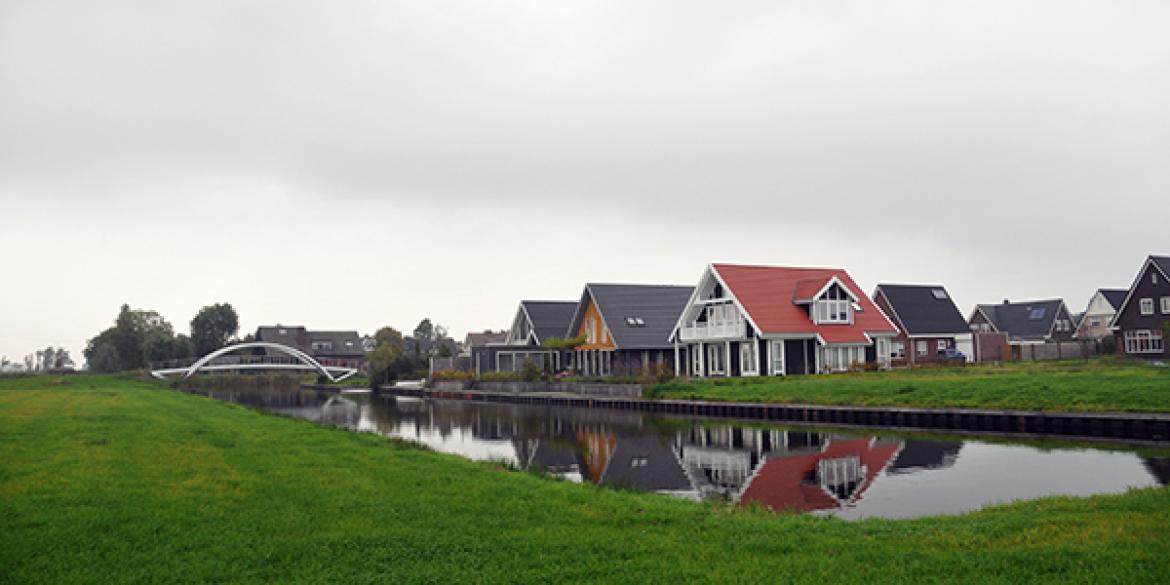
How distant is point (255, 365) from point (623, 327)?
54295 mm

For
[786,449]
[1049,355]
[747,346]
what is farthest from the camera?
[1049,355]

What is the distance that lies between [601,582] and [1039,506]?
23.2ft

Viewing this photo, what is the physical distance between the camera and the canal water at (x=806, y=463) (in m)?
16.0

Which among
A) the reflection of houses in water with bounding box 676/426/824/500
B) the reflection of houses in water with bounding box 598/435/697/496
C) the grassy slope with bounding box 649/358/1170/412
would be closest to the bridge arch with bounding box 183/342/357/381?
the grassy slope with bounding box 649/358/1170/412

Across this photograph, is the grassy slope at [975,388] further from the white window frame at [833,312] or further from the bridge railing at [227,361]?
the bridge railing at [227,361]

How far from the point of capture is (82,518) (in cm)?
1041

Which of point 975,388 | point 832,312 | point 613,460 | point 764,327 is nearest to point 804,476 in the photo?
point 613,460

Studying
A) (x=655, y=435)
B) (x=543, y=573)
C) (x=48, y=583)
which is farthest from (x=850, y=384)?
(x=48, y=583)

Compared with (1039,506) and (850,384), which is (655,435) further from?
(1039,506)

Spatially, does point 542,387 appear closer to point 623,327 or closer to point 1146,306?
point 623,327

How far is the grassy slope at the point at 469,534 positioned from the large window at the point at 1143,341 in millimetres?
44446

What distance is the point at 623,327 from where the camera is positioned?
52.2 metres

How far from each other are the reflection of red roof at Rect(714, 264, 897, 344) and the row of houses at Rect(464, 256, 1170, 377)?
0.07 metres

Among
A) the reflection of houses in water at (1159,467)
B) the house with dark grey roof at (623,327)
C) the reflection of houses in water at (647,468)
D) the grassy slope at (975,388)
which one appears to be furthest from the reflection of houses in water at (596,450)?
the house with dark grey roof at (623,327)
